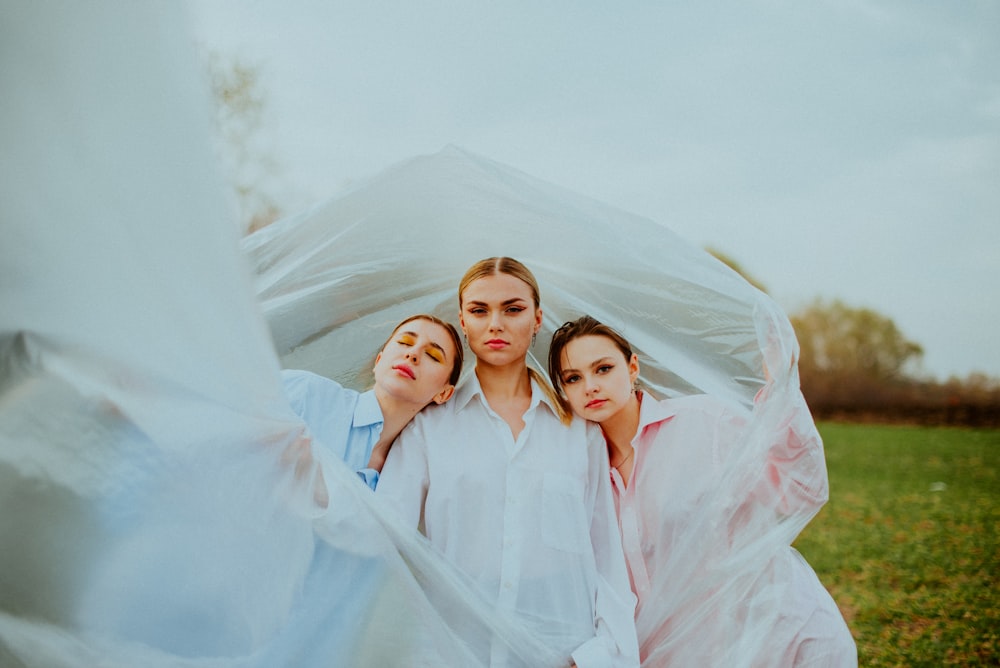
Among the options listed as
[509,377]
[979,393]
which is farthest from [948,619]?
[979,393]

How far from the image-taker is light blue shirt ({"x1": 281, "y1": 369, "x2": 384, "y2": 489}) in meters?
2.40

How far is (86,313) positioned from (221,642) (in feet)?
2.73

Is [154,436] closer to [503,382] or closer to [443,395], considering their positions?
[443,395]

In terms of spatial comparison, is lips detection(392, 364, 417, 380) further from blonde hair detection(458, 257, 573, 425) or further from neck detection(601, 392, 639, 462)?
neck detection(601, 392, 639, 462)

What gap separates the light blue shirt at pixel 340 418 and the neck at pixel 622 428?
80cm

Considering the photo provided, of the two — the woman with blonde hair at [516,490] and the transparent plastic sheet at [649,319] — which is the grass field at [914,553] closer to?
the transparent plastic sheet at [649,319]

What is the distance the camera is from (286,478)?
192cm

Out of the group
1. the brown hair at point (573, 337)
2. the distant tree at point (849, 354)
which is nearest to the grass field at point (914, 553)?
the brown hair at point (573, 337)

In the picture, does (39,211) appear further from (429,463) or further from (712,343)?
(712,343)

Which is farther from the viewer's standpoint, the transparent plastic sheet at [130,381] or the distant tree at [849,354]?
the distant tree at [849,354]

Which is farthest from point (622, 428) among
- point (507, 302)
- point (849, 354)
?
point (849, 354)

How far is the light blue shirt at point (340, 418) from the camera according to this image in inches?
94.4

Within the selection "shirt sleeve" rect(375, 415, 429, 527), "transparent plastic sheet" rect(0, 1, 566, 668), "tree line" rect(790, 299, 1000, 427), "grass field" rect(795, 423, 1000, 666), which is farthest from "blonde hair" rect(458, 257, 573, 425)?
"tree line" rect(790, 299, 1000, 427)

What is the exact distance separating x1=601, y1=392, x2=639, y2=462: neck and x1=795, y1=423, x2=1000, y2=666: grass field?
9.97 ft
